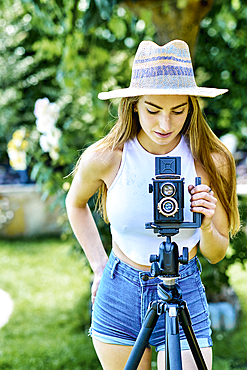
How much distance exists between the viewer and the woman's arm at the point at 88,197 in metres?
1.73

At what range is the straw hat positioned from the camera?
1547 mm

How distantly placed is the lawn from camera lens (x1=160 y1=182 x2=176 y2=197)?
6.92 feet

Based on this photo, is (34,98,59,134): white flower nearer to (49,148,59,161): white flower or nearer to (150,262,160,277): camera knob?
(49,148,59,161): white flower

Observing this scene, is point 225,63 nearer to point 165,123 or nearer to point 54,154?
point 54,154

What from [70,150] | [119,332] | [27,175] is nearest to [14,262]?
[27,175]

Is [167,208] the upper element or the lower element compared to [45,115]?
lower

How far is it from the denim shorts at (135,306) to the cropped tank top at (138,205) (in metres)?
0.08

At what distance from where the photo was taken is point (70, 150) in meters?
3.14

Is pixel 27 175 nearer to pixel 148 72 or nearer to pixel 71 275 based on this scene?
pixel 71 275

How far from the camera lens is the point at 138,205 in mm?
1605

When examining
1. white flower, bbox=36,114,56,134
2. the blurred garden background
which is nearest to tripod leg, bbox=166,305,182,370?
the blurred garden background

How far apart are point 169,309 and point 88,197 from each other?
674 mm

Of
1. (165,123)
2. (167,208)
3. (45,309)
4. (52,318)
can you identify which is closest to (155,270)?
(167,208)

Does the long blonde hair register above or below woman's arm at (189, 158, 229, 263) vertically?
above
